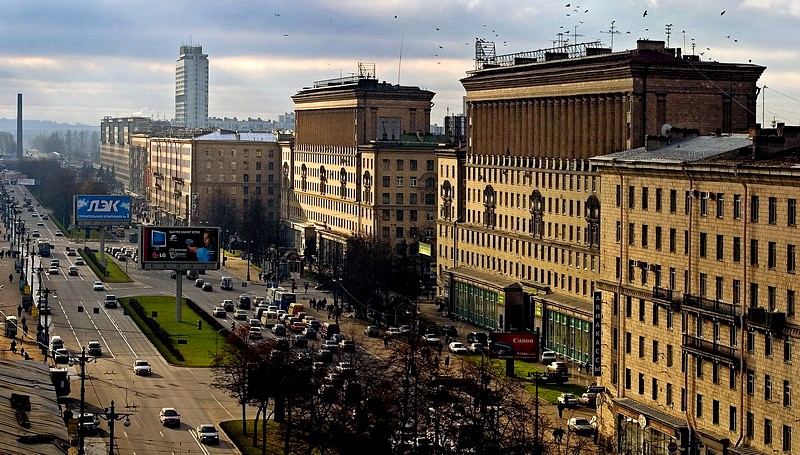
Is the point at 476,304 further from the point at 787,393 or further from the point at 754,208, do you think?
the point at 787,393

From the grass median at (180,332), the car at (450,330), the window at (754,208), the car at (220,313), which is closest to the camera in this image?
the window at (754,208)

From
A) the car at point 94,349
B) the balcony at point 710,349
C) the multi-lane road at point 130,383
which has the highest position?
the balcony at point 710,349

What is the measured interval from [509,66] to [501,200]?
10.6 metres

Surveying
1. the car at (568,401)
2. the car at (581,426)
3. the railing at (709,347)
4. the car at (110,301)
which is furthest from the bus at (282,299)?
the railing at (709,347)

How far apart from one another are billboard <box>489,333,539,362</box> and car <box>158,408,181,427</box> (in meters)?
22.2

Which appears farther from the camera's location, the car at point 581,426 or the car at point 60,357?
the car at point 60,357

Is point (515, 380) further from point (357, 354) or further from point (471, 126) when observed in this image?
point (471, 126)

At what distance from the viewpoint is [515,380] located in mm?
92438

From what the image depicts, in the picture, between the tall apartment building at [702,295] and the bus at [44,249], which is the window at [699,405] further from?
the bus at [44,249]

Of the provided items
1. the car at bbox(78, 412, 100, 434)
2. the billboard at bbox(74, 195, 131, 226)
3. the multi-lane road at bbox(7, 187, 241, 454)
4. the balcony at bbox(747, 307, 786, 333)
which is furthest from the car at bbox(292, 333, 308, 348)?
the billboard at bbox(74, 195, 131, 226)

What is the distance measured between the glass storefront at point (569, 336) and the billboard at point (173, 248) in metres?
34.8

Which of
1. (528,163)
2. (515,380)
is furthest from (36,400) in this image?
(528,163)

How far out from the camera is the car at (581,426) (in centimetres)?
7950

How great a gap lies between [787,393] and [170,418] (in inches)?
1318
